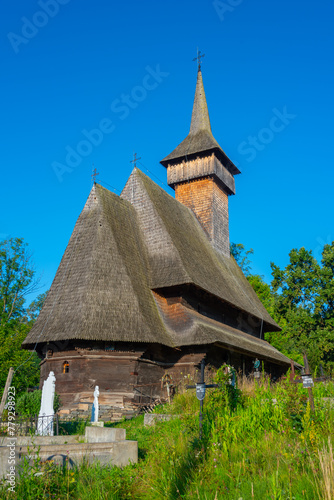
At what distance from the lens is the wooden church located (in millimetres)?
14523

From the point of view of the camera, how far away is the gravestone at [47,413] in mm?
9420

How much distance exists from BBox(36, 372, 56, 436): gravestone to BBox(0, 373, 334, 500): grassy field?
107 inches

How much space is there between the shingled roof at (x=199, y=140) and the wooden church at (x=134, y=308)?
446 centimetres

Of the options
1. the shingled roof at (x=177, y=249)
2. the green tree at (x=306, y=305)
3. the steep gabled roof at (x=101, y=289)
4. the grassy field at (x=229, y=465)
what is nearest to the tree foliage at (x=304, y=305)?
the green tree at (x=306, y=305)

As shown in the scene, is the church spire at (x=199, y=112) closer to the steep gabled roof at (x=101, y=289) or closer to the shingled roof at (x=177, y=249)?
the shingled roof at (x=177, y=249)

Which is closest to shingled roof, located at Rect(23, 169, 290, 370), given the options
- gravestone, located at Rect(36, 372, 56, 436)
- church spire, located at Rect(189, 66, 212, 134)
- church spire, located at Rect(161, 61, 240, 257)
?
gravestone, located at Rect(36, 372, 56, 436)

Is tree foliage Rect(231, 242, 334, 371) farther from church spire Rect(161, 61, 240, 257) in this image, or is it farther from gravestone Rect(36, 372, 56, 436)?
gravestone Rect(36, 372, 56, 436)

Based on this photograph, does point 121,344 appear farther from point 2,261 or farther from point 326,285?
point 326,285

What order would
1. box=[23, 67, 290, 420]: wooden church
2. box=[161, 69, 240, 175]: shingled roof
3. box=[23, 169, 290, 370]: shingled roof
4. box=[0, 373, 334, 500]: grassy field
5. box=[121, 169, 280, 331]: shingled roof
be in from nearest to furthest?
1. box=[0, 373, 334, 500]: grassy field
2. box=[23, 67, 290, 420]: wooden church
3. box=[23, 169, 290, 370]: shingled roof
4. box=[121, 169, 280, 331]: shingled roof
5. box=[161, 69, 240, 175]: shingled roof

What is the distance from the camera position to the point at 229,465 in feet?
19.0

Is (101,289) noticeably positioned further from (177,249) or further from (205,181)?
(205,181)

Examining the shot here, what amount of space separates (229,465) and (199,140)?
78.5 ft

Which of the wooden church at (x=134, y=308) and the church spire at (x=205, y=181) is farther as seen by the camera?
the church spire at (x=205, y=181)

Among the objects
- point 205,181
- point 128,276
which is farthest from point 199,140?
point 128,276
